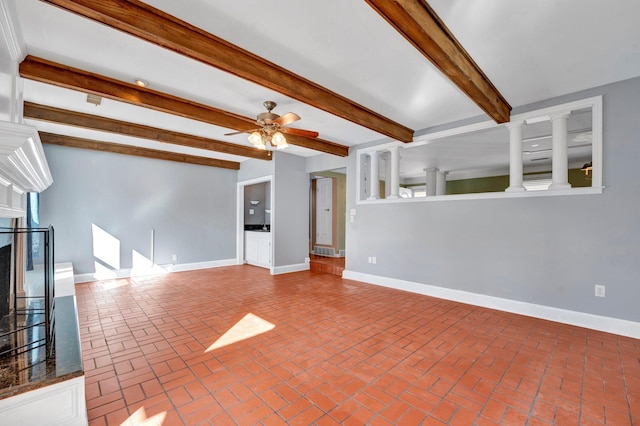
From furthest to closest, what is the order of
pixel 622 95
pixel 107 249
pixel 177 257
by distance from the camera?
pixel 177 257, pixel 107 249, pixel 622 95

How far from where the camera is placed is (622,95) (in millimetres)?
2889

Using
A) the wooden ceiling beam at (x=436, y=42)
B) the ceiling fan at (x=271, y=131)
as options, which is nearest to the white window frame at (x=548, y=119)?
the wooden ceiling beam at (x=436, y=42)

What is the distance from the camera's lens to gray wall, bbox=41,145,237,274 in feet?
15.8

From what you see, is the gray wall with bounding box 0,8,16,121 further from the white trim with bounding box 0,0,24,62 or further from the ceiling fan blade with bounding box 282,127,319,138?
the ceiling fan blade with bounding box 282,127,319,138

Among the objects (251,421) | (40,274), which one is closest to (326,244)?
(40,274)

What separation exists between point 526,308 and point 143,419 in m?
3.99

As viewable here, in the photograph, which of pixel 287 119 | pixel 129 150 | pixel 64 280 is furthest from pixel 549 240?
pixel 129 150

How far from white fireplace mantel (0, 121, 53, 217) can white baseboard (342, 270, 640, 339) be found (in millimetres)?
4566

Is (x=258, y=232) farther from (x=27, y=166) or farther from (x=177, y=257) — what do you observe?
(x=27, y=166)

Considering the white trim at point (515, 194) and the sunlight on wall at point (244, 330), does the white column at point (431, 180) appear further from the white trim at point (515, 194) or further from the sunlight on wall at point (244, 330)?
the sunlight on wall at point (244, 330)

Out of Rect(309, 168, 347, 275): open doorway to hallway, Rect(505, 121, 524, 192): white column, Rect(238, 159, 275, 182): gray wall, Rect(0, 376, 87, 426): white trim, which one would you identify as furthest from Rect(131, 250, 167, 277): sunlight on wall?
Rect(505, 121, 524, 192): white column

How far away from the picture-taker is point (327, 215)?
7.46m

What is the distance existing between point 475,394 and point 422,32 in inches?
98.8

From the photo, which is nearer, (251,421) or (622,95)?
(251,421)
